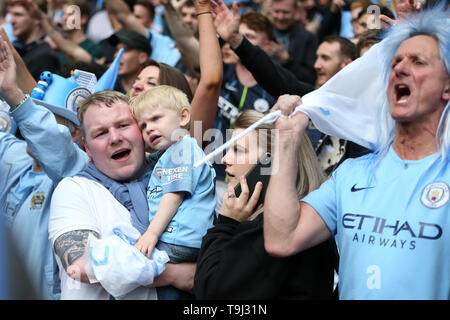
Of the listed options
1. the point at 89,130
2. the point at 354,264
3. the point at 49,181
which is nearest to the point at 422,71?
the point at 354,264

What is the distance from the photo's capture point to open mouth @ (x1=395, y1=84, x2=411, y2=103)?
2.73 m

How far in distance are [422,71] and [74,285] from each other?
173cm

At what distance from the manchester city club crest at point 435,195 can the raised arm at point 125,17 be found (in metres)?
4.77

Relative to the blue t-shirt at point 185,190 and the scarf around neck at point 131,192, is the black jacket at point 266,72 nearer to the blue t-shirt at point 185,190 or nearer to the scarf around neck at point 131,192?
the blue t-shirt at point 185,190

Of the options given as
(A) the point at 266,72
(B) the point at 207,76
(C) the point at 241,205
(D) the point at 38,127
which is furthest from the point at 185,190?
(A) the point at 266,72

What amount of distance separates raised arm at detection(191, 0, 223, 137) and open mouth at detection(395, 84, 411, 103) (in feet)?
4.28

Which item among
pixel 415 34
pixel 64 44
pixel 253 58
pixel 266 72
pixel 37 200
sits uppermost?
pixel 415 34

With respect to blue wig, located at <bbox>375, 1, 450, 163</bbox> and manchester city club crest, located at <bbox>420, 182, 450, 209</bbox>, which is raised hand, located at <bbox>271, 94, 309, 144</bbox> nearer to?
blue wig, located at <bbox>375, 1, 450, 163</bbox>

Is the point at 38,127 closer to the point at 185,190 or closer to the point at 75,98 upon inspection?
the point at 75,98

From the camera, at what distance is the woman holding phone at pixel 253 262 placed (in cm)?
273

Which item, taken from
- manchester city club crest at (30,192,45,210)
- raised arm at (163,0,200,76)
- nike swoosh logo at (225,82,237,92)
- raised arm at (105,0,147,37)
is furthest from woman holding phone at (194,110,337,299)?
raised arm at (105,0,147,37)

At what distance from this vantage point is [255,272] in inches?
108

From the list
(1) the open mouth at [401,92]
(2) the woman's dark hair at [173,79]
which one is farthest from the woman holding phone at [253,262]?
(2) the woman's dark hair at [173,79]

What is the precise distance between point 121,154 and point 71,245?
2.02ft
